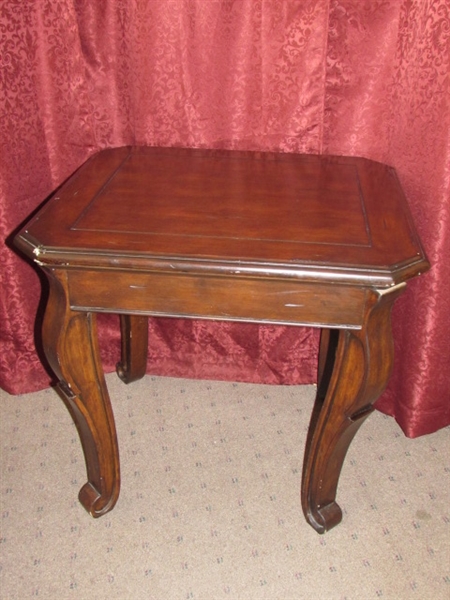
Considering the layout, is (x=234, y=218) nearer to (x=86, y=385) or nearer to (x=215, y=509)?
(x=86, y=385)

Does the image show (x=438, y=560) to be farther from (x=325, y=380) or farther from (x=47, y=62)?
(x=47, y=62)

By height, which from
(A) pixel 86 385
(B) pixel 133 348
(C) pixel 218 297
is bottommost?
(B) pixel 133 348

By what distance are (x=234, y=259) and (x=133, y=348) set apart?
2.95 ft

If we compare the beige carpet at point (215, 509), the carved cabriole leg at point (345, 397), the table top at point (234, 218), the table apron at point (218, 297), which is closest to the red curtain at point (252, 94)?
the table top at point (234, 218)

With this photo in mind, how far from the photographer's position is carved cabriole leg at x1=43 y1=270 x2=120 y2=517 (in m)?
1.30

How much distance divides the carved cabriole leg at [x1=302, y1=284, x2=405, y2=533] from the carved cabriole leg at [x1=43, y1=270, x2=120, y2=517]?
0.49 meters

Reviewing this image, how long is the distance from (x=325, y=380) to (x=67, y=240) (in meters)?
0.98

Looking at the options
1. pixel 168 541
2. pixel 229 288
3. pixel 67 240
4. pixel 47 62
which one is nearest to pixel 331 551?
pixel 168 541

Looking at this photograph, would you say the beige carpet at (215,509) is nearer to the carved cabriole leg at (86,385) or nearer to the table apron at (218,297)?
the carved cabriole leg at (86,385)

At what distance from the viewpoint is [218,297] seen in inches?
48.1

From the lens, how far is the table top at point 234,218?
3.80 ft

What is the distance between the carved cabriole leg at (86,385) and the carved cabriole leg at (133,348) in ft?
1.42

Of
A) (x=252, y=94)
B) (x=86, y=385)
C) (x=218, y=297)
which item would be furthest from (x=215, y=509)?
(x=252, y=94)

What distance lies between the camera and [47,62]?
1634 mm
